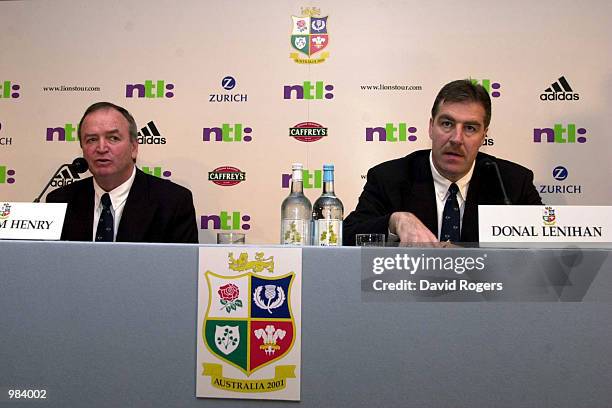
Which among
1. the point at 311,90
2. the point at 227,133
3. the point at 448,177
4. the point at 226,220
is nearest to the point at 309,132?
the point at 311,90

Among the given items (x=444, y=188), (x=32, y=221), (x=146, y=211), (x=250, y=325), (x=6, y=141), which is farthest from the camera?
(x=6, y=141)

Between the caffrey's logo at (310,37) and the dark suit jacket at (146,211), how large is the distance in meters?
1.10

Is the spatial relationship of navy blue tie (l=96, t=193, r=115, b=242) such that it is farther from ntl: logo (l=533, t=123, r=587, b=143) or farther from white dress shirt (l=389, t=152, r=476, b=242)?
ntl: logo (l=533, t=123, r=587, b=143)

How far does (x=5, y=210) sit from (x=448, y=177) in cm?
144

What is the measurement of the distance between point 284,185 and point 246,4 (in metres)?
0.96

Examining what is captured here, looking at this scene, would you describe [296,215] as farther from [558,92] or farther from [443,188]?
[558,92]

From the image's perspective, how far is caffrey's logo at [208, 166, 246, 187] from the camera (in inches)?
126

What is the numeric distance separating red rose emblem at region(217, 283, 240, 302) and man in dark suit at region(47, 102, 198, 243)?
3.24 ft

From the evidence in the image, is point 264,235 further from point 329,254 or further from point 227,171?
point 329,254

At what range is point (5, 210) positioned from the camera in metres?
1.46

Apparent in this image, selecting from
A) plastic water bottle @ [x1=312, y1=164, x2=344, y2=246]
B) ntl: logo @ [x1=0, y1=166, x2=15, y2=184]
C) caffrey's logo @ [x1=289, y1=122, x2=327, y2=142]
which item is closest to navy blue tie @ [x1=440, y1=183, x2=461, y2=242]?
plastic water bottle @ [x1=312, y1=164, x2=344, y2=246]

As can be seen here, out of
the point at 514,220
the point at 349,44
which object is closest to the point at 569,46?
the point at 349,44

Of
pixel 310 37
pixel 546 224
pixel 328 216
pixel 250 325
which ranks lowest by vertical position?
pixel 250 325

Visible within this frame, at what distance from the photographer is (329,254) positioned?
1.33 meters
